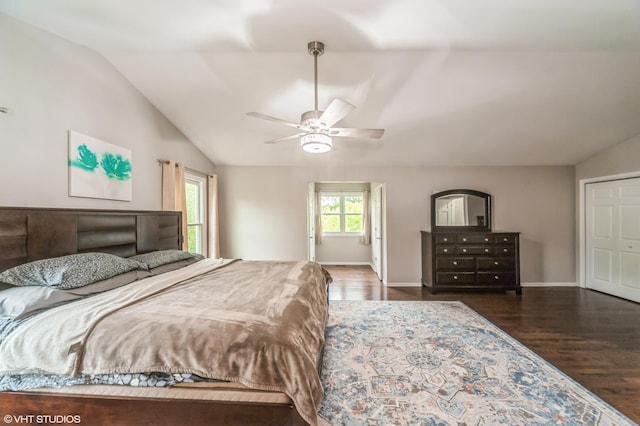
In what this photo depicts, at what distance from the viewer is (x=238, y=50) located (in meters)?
2.59

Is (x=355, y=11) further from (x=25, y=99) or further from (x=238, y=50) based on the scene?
(x=25, y=99)

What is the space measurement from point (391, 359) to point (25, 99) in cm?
363

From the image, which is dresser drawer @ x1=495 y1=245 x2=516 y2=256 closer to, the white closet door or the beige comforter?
the white closet door

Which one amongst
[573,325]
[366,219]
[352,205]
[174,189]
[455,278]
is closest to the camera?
[573,325]

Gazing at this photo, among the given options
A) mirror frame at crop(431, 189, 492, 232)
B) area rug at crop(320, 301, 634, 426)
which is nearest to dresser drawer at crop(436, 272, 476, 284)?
mirror frame at crop(431, 189, 492, 232)

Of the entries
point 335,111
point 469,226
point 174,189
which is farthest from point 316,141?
point 469,226

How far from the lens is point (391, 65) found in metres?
2.76

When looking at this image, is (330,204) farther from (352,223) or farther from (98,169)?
(98,169)

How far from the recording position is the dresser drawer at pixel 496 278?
4.49 meters

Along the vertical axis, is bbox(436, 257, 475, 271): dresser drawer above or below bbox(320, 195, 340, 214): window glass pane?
below

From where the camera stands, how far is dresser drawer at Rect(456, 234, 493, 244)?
14.8 feet

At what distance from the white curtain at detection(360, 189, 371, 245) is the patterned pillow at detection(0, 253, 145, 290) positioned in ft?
19.3

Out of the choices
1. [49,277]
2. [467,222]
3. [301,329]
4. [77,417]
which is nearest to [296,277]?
[301,329]

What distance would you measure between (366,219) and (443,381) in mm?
5286
